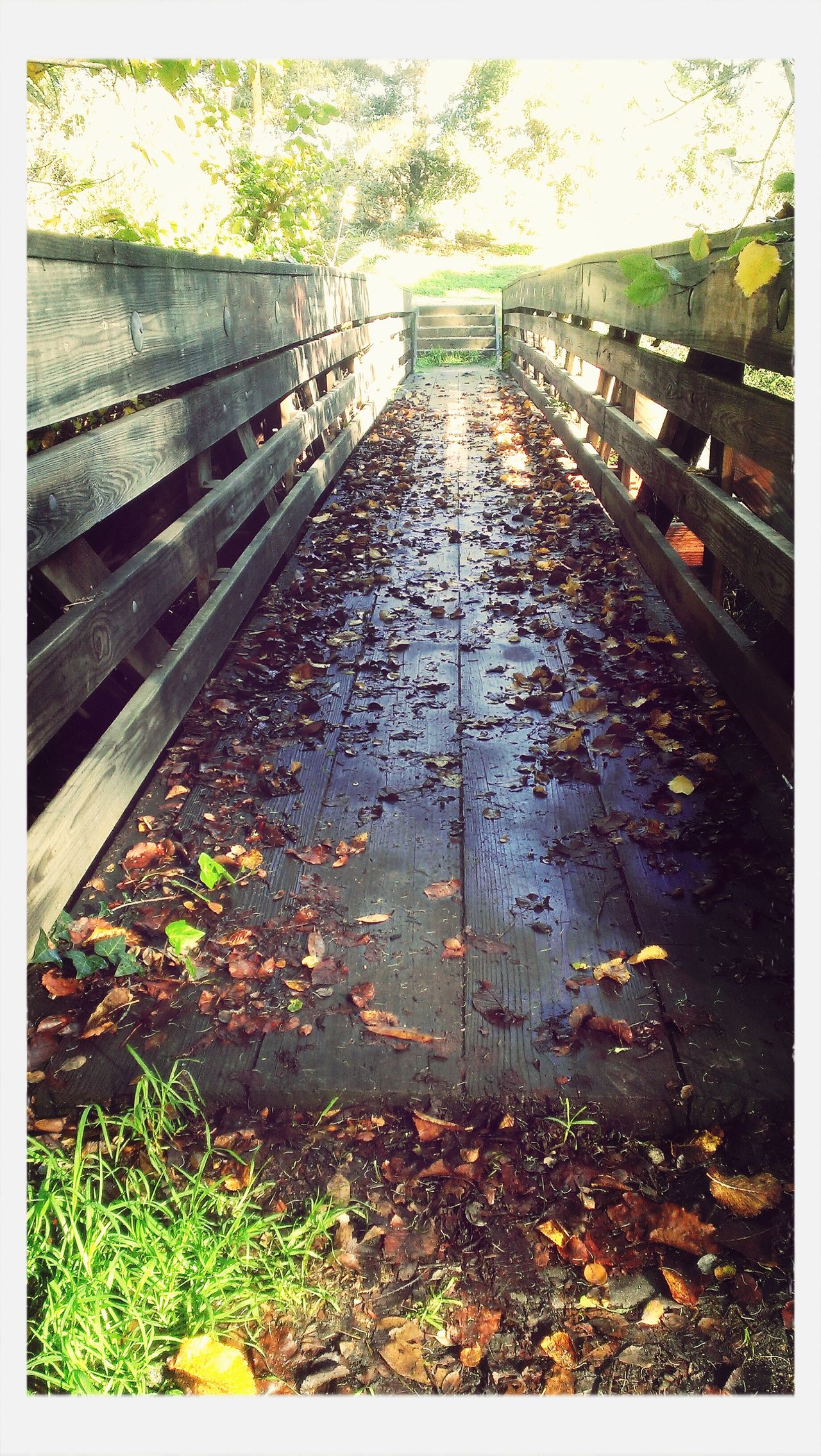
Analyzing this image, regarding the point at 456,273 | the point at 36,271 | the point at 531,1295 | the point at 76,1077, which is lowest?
the point at 531,1295

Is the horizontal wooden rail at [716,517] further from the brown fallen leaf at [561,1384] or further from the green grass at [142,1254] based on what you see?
the green grass at [142,1254]

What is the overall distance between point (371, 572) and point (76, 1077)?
3508 mm

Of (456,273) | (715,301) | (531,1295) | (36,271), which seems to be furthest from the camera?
(456,273)

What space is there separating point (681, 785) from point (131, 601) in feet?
5.64

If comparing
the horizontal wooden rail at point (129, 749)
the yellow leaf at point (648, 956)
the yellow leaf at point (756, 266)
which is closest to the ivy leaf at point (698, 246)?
the yellow leaf at point (756, 266)

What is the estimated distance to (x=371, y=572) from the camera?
4.96 metres

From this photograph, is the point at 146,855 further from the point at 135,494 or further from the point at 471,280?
the point at 471,280

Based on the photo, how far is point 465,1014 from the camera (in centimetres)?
197

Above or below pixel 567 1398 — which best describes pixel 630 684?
above

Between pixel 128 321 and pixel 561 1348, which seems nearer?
pixel 561 1348

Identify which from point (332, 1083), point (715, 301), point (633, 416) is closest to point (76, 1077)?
point (332, 1083)

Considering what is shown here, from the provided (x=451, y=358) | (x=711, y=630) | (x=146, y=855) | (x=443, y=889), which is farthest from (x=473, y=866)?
(x=451, y=358)

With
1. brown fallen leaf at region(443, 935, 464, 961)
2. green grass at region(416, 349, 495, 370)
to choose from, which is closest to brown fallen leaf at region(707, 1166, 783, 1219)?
brown fallen leaf at region(443, 935, 464, 961)
